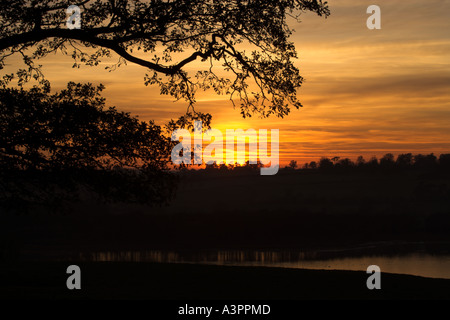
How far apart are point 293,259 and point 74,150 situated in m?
59.4

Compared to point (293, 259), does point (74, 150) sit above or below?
above

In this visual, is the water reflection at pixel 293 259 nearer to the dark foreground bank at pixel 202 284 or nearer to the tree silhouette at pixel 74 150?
the dark foreground bank at pixel 202 284

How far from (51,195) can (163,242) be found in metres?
80.1

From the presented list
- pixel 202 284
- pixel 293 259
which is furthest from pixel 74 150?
pixel 293 259

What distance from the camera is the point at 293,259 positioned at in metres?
70.6

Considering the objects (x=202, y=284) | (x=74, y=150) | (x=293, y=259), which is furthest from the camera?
(x=293, y=259)

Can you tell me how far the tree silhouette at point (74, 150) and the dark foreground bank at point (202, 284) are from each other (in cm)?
257

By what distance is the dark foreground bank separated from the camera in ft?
47.5

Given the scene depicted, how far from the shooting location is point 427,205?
107625 millimetres

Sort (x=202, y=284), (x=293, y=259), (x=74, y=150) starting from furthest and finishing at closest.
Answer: (x=293, y=259), (x=202, y=284), (x=74, y=150)

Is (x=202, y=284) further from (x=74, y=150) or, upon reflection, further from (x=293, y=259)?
(x=293, y=259)

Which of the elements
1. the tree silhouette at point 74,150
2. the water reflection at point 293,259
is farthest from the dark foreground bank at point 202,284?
the water reflection at point 293,259
